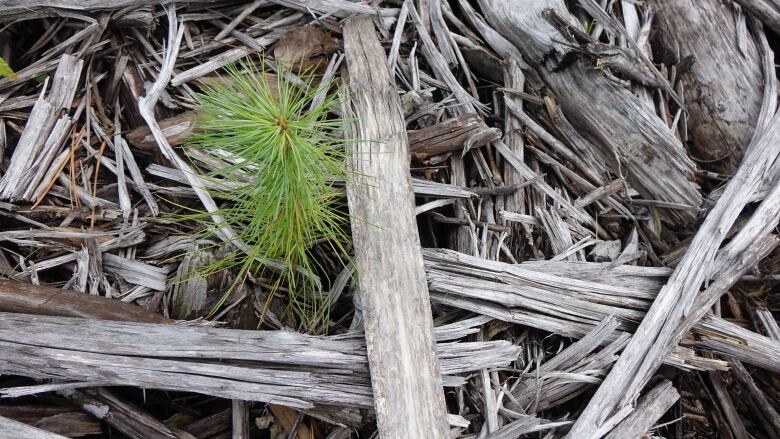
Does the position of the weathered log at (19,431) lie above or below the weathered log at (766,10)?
below

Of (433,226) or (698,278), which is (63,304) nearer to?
(433,226)

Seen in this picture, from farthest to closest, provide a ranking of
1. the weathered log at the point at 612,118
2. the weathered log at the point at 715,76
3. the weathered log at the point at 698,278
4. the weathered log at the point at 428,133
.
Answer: the weathered log at the point at 715,76 → the weathered log at the point at 612,118 → the weathered log at the point at 428,133 → the weathered log at the point at 698,278

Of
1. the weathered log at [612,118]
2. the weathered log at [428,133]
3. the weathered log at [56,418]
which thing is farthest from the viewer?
the weathered log at [612,118]

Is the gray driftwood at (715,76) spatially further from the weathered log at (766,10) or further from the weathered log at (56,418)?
the weathered log at (56,418)

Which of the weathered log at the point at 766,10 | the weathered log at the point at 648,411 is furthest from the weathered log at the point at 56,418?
the weathered log at the point at 766,10

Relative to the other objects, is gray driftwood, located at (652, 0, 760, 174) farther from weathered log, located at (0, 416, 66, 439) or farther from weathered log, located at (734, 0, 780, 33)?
weathered log, located at (0, 416, 66, 439)

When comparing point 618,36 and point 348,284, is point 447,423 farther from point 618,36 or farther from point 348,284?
point 618,36

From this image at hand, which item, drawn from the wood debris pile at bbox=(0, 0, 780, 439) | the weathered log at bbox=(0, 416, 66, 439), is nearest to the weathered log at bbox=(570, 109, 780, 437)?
the wood debris pile at bbox=(0, 0, 780, 439)
